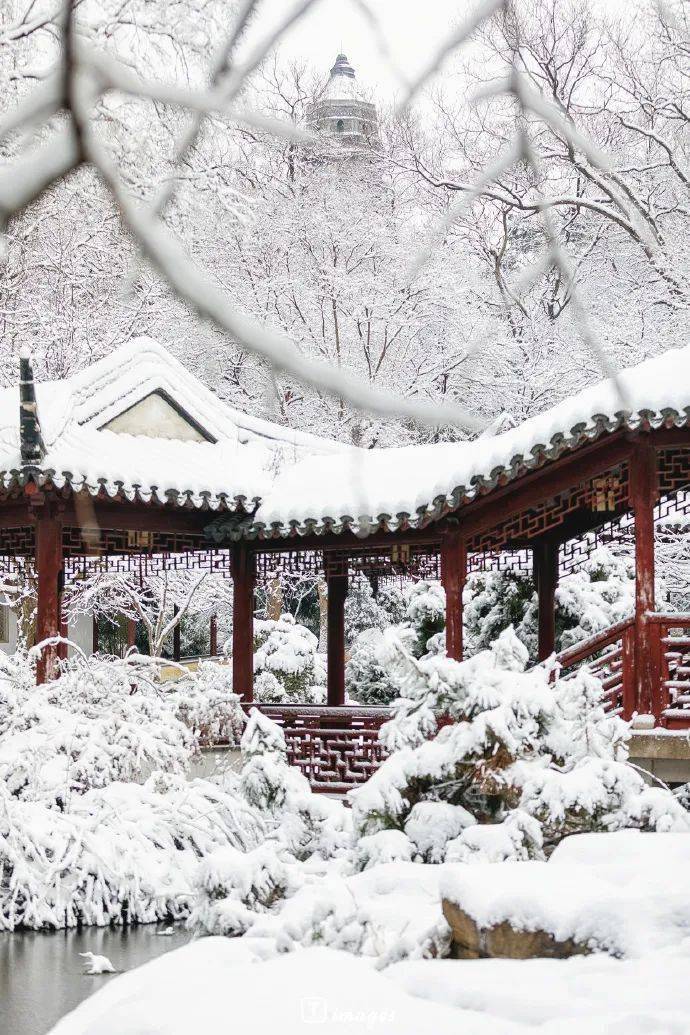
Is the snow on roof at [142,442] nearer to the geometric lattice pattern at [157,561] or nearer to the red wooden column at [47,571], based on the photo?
the red wooden column at [47,571]

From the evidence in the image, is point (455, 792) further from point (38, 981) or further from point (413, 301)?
point (413, 301)

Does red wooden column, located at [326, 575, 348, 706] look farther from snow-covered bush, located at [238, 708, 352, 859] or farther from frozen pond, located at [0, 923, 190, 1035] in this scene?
frozen pond, located at [0, 923, 190, 1035]

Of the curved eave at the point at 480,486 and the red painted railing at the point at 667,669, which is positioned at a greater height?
the curved eave at the point at 480,486

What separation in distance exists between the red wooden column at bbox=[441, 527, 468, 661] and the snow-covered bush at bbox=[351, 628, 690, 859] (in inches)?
83.2

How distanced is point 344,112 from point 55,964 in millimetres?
5936

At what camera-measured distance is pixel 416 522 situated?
30.4ft

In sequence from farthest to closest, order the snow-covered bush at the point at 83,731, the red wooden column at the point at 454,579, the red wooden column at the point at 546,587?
the red wooden column at the point at 546,587 < the red wooden column at the point at 454,579 < the snow-covered bush at the point at 83,731

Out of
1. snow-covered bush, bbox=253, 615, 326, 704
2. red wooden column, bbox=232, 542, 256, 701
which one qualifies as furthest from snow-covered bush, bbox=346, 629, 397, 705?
red wooden column, bbox=232, 542, 256, 701

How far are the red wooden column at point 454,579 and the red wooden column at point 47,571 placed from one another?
9.44 feet

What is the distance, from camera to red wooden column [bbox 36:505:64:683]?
9.53 m

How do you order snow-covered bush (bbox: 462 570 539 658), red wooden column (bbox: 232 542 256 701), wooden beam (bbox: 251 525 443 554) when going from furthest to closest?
snow-covered bush (bbox: 462 570 539 658) → red wooden column (bbox: 232 542 256 701) → wooden beam (bbox: 251 525 443 554)

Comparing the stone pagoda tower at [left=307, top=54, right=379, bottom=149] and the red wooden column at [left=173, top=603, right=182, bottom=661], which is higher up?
the stone pagoda tower at [left=307, top=54, right=379, bottom=149]

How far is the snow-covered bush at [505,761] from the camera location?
6250 mm

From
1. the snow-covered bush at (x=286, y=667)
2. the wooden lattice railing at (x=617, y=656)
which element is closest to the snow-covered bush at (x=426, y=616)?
the snow-covered bush at (x=286, y=667)
